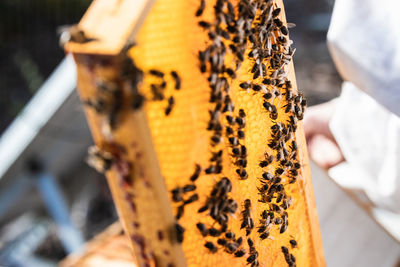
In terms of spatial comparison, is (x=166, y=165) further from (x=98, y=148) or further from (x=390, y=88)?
(x=390, y=88)

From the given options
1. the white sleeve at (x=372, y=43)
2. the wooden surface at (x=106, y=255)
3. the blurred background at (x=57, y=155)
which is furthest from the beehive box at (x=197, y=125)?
the wooden surface at (x=106, y=255)

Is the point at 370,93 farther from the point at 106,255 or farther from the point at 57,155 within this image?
the point at 57,155

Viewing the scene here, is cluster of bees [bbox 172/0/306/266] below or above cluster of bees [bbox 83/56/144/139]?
below

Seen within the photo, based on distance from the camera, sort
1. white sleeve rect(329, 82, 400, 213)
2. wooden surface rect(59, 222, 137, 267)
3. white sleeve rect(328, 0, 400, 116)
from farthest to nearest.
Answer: wooden surface rect(59, 222, 137, 267) < white sleeve rect(329, 82, 400, 213) < white sleeve rect(328, 0, 400, 116)

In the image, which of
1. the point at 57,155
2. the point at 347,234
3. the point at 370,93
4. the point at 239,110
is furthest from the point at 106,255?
the point at 57,155

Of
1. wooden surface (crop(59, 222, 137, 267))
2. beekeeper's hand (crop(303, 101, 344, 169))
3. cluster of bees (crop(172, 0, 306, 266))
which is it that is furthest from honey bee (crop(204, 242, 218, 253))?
wooden surface (crop(59, 222, 137, 267))

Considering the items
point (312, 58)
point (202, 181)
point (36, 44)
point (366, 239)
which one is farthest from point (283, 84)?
point (36, 44)

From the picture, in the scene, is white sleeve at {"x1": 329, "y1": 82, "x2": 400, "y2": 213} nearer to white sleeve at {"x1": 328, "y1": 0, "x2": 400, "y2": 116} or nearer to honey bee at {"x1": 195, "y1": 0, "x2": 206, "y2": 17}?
white sleeve at {"x1": 328, "y1": 0, "x2": 400, "y2": 116}
